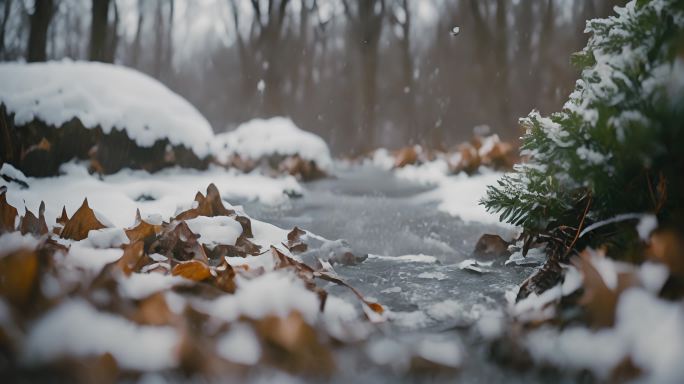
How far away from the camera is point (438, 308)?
3.90 ft

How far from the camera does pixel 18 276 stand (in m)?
0.76

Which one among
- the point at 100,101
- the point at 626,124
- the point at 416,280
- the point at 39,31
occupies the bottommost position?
the point at 416,280

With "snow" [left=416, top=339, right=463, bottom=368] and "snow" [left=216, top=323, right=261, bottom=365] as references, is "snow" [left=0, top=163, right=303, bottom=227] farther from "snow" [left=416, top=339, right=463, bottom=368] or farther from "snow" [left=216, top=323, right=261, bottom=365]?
"snow" [left=416, top=339, right=463, bottom=368]

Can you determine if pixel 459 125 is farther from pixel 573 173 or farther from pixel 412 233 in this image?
pixel 573 173

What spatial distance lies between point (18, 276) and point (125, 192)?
90.9 inches

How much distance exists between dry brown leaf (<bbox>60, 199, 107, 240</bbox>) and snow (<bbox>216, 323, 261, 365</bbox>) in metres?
0.93

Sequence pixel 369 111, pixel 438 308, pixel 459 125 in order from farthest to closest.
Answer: pixel 459 125, pixel 369 111, pixel 438 308

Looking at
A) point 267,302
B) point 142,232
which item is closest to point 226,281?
point 267,302

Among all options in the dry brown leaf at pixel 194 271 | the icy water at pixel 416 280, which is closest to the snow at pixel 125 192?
the icy water at pixel 416 280

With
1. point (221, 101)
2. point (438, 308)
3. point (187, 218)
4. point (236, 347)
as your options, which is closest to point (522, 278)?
point (438, 308)

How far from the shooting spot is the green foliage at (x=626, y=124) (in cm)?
91

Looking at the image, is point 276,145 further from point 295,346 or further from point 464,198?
point 295,346

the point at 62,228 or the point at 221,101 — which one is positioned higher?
the point at 221,101

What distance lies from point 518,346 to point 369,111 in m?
14.4
